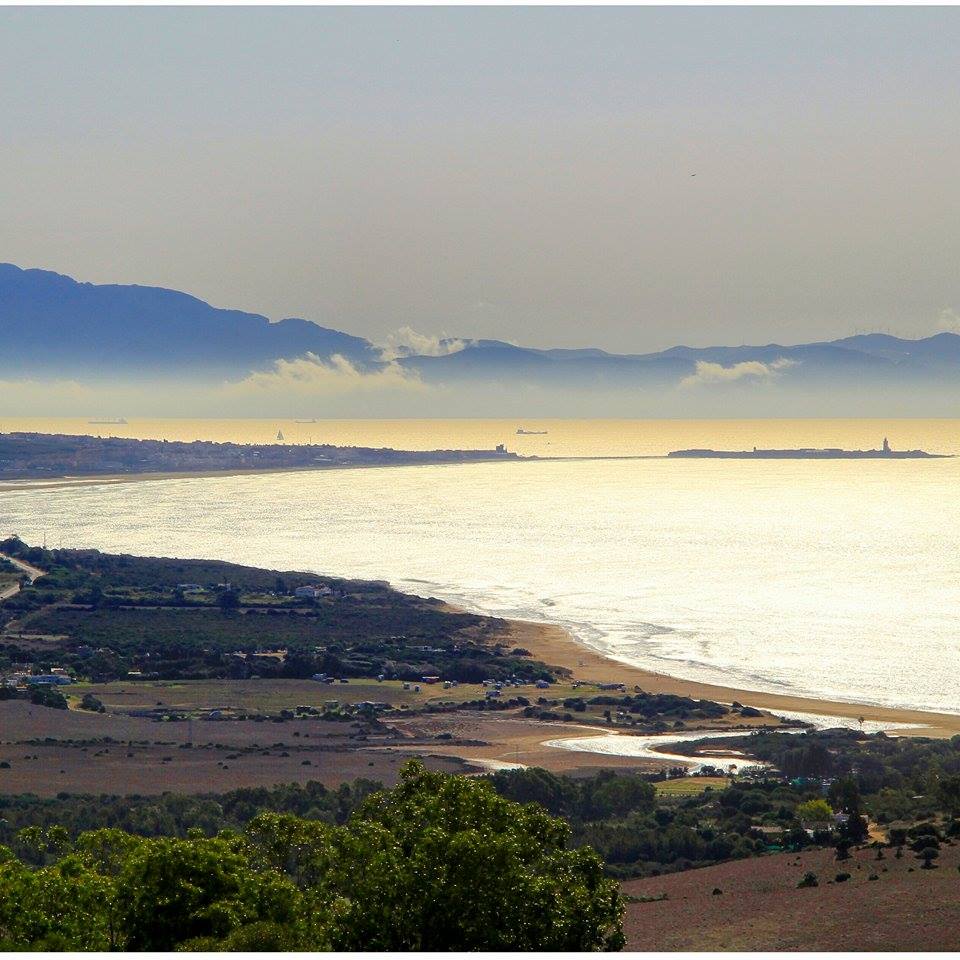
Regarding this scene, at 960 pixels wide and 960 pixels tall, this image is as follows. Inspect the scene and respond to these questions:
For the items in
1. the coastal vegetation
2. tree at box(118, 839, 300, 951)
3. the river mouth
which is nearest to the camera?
tree at box(118, 839, 300, 951)

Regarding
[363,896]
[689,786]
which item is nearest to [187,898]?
[363,896]

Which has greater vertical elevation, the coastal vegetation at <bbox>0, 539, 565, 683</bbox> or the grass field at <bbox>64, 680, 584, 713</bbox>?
the coastal vegetation at <bbox>0, 539, 565, 683</bbox>

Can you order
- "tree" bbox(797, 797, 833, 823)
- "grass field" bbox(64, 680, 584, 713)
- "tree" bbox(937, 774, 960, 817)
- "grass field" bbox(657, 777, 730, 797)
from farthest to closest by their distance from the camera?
"grass field" bbox(64, 680, 584, 713), "grass field" bbox(657, 777, 730, 797), "tree" bbox(797, 797, 833, 823), "tree" bbox(937, 774, 960, 817)

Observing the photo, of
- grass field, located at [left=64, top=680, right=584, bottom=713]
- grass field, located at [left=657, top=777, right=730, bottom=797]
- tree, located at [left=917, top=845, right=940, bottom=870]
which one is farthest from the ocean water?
tree, located at [left=917, top=845, right=940, bottom=870]

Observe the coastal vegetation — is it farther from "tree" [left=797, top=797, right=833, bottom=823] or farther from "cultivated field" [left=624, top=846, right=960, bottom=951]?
"cultivated field" [left=624, top=846, right=960, bottom=951]

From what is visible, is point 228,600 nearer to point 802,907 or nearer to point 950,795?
point 950,795

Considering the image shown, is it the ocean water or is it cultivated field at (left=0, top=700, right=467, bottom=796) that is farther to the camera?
the ocean water

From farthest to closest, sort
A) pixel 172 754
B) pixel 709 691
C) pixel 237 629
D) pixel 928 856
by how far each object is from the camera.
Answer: pixel 237 629
pixel 709 691
pixel 172 754
pixel 928 856
